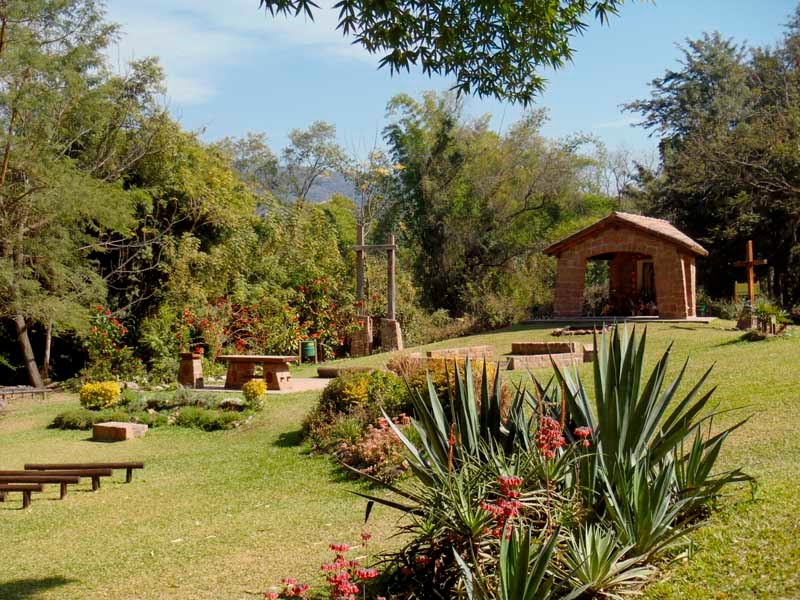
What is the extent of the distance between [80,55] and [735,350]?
15380mm

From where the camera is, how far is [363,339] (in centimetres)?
2197

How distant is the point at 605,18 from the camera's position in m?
5.38

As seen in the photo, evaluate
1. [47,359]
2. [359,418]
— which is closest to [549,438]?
[359,418]

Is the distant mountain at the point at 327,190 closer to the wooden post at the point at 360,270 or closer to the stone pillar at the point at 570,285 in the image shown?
the wooden post at the point at 360,270

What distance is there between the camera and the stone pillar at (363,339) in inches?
862

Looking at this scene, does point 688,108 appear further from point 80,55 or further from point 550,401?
point 550,401

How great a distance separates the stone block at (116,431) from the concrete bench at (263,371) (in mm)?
2954

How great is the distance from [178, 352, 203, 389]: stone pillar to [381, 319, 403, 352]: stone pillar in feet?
20.3

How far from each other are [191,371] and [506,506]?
13.6 metres

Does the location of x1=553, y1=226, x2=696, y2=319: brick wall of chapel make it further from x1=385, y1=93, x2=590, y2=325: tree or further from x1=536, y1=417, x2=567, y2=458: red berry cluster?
x1=536, y1=417, x2=567, y2=458: red berry cluster

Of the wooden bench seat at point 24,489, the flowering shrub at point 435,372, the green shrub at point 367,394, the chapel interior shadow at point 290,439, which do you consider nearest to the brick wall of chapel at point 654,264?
the flowering shrub at point 435,372

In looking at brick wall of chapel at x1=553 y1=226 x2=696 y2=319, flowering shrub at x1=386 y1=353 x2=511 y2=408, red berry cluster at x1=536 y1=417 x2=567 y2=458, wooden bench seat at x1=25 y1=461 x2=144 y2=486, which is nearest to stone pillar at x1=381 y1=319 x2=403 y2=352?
brick wall of chapel at x1=553 y1=226 x2=696 y2=319

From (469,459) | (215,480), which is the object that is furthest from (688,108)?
(469,459)

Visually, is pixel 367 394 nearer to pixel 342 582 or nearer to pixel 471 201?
pixel 342 582
